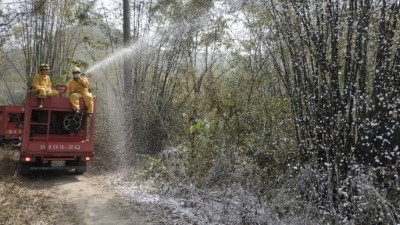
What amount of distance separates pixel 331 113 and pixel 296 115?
0.62m

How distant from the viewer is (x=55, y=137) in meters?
8.11

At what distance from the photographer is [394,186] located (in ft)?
13.0

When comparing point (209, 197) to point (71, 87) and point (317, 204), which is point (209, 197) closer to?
point (317, 204)

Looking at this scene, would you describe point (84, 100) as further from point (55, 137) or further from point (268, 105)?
point (268, 105)

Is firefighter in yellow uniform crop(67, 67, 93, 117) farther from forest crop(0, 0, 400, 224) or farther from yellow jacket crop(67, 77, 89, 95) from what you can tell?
forest crop(0, 0, 400, 224)

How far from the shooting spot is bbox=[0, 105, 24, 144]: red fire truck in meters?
11.6

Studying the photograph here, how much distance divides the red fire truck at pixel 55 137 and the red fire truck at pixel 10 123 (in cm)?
402

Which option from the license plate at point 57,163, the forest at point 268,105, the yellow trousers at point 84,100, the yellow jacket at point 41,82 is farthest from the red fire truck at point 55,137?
the forest at point 268,105

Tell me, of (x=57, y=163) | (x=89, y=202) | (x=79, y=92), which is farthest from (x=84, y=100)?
(x=89, y=202)

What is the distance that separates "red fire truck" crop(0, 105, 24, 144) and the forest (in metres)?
1.59

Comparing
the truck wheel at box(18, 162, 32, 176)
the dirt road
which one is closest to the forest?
the dirt road

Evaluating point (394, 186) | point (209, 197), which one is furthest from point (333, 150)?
point (209, 197)

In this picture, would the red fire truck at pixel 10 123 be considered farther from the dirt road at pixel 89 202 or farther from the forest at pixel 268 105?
the dirt road at pixel 89 202

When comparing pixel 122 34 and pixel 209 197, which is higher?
pixel 122 34
